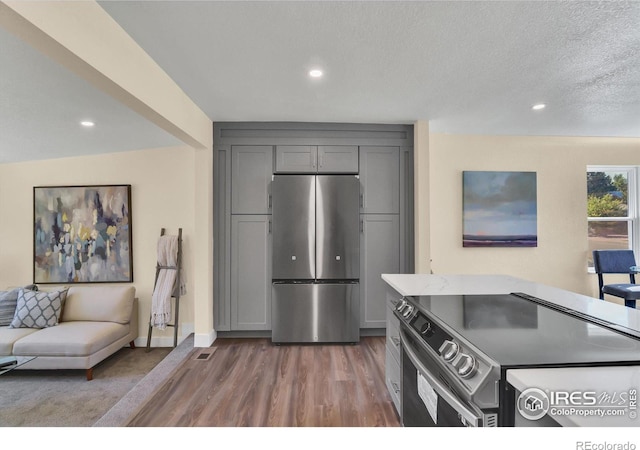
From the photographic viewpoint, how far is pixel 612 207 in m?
4.16

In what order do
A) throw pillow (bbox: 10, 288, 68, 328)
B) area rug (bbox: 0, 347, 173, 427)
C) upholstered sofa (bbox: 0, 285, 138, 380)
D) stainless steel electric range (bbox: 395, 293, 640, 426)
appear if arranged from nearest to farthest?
1. stainless steel electric range (bbox: 395, 293, 640, 426)
2. area rug (bbox: 0, 347, 173, 427)
3. upholstered sofa (bbox: 0, 285, 138, 380)
4. throw pillow (bbox: 10, 288, 68, 328)

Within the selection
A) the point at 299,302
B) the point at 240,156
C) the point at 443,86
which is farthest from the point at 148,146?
the point at 443,86

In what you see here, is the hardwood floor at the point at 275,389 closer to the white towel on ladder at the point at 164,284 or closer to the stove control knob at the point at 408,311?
the white towel on ladder at the point at 164,284

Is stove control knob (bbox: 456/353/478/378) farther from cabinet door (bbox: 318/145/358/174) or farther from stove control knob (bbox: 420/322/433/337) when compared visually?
cabinet door (bbox: 318/145/358/174)

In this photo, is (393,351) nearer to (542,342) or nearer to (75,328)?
(542,342)

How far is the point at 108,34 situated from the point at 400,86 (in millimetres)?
2030

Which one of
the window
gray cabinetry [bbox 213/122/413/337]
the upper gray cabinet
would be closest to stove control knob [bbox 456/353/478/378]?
gray cabinetry [bbox 213/122/413/337]

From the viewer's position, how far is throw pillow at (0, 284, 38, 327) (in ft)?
10.8

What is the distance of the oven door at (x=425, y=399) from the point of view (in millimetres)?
983

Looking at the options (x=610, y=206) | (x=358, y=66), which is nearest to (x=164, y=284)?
(x=358, y=66)

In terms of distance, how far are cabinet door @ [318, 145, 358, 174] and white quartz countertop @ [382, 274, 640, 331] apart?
1572 mm

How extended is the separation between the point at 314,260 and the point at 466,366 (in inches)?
91.7

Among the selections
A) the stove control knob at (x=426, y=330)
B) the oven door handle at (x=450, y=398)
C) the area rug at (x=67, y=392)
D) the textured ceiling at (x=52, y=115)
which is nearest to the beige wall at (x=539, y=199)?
the stove control knob at (x=426, y=330)
